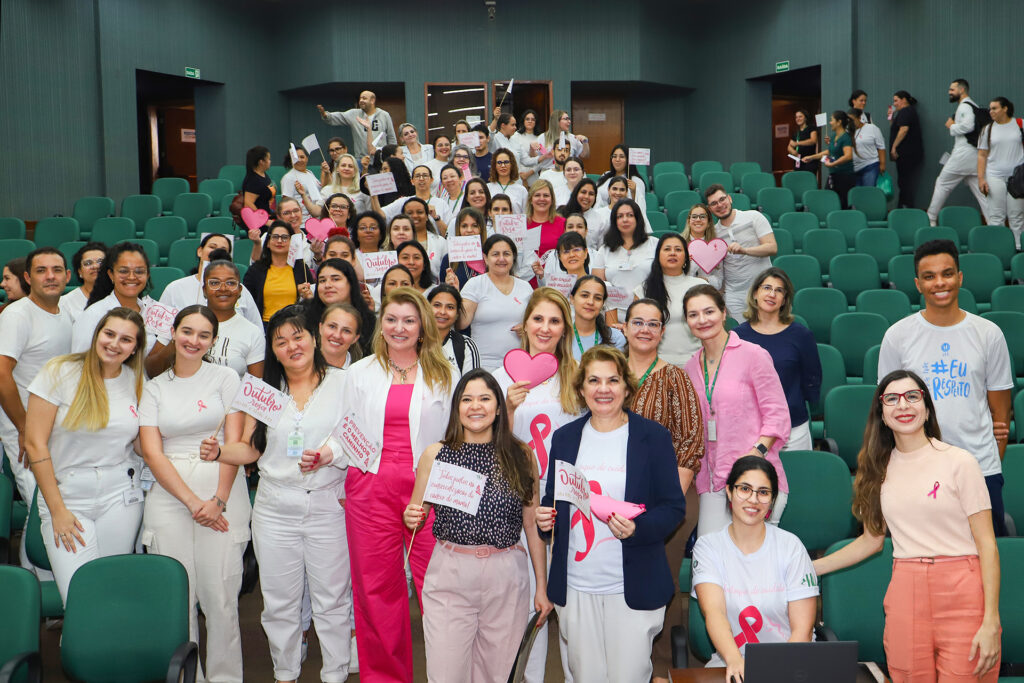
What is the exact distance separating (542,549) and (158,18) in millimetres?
11554

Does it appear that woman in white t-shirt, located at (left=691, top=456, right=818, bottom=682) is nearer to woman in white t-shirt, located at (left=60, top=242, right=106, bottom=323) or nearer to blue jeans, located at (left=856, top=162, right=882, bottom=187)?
woman in white t-shirt, located at (left=60, top=242, right=106, bottom=323)

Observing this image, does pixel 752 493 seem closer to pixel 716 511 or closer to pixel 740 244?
pixel 716 511

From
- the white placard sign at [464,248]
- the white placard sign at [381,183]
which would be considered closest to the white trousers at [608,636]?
the white placard sign at [464,248]

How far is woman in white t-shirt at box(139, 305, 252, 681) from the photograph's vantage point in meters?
3.44

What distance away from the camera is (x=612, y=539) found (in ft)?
9.59

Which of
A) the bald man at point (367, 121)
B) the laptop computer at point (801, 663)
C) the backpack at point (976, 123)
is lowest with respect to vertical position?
the laptop computer at point (801, 663)

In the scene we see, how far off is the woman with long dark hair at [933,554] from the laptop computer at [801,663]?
68 cm

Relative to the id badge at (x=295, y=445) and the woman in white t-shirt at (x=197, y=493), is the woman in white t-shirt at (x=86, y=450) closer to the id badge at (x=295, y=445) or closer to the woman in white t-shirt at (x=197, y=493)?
the woman in white t-shirt at (x=197, y=493)

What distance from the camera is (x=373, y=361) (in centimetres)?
352

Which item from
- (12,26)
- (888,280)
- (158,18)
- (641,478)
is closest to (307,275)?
(641,478)

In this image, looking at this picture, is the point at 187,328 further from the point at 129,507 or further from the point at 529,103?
the point at 529,103

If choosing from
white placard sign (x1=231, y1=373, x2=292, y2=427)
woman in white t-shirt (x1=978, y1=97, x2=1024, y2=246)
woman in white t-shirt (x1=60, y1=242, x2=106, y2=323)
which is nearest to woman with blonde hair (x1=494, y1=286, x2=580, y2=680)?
white placard sign (x1=231, y1=373, x2=292, y2=427)

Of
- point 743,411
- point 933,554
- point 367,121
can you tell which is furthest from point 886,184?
point 933,554

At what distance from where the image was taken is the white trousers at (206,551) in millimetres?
3443
